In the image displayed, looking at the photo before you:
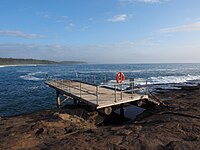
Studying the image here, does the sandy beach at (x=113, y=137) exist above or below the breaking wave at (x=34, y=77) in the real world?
above

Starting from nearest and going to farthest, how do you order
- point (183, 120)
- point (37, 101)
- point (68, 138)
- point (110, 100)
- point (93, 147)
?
point (93, 147) < point (68, 138) < point (183, 120) < point (110, 100) < point (37, 101)

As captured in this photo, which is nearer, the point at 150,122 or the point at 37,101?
the point at 150,122

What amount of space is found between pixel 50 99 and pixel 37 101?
81.5 inches

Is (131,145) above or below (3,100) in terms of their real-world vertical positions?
above

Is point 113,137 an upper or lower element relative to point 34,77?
upper

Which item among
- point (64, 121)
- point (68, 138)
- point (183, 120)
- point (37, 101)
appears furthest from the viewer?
point (37, 101)

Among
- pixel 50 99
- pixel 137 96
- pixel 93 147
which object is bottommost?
pixel 50 99

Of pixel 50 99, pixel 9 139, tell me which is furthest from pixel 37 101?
pixel 9 139

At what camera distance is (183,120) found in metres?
11.8

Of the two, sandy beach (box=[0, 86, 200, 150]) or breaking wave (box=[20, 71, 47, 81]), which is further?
breaking wave (box=[20, 71, 47, 81])

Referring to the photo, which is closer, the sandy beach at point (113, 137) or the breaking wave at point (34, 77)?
the sandy beach at point (113, 137)

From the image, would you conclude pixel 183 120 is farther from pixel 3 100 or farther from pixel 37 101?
pixel 3 100

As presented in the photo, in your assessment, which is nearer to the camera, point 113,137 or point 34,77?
point 113,137

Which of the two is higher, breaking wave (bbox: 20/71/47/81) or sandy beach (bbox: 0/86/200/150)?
sandy beach (bbox: 0/86/200/150)
